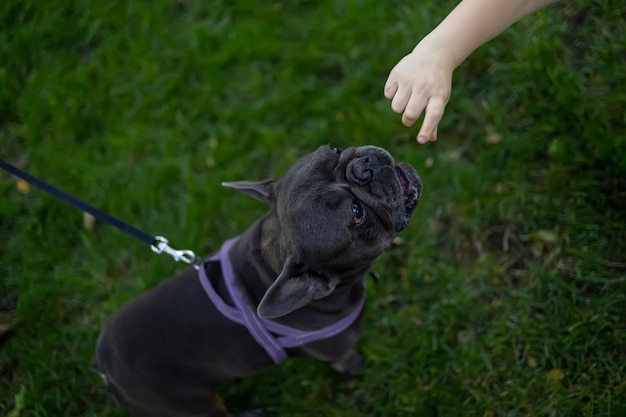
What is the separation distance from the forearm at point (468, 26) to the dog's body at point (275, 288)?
0.63 m

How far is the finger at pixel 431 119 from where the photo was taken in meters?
2.46

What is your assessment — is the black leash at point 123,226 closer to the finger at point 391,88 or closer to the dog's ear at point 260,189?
the dog's ear at point 260,189

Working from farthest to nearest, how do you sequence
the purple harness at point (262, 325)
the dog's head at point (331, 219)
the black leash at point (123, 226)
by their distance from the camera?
the black leash at point (123, 226), the purple harness at point (262, 325), the dog's head at point (331, 219)

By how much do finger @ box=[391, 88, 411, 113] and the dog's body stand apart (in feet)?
1.34

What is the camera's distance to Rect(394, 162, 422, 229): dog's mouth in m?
2.99

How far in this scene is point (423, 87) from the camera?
8.27 feet

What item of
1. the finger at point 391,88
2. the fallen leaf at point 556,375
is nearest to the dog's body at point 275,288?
the finger at point 391,88

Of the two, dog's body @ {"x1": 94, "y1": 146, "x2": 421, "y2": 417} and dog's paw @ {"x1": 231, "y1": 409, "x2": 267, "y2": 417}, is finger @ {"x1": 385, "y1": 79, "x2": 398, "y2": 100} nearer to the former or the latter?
dog's body @ {"x1": 94, "y1": 146, "x2": 421, "y2": 417}

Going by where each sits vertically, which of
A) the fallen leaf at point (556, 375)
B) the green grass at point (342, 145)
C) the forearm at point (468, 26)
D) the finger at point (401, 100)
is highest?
the forearm at point (468, 26)

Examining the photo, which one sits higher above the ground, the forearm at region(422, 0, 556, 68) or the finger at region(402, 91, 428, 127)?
the forearm at region(422, 0, 556, 68)

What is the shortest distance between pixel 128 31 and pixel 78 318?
252 cm

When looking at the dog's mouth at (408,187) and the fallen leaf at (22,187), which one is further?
the fallen leaf at (22,187)

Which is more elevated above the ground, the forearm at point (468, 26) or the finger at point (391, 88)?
the forearm at point (468, 26)

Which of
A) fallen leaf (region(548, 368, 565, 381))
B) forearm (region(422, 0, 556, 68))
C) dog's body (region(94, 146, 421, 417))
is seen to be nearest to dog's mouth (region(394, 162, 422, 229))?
dog's body (region(94, 146, 421, 417))
